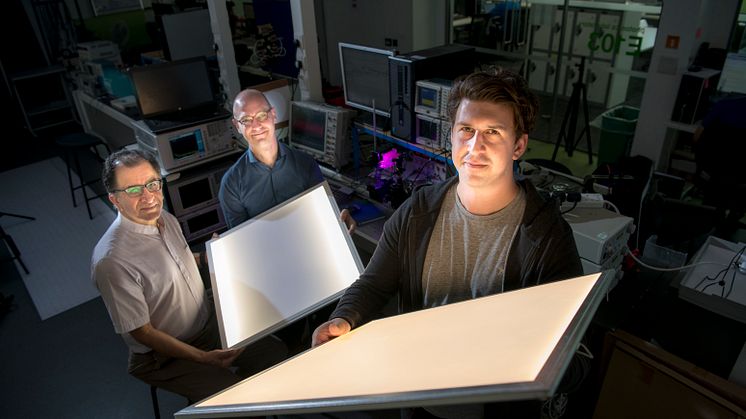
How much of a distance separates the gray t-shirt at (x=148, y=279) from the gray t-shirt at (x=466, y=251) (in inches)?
45.2

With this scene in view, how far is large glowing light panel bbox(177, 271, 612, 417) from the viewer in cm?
52

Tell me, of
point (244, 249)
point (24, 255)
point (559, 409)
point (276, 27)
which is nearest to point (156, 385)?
point (244, 249)

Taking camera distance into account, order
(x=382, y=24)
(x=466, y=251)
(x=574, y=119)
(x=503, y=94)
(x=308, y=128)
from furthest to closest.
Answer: (x=382, y=24), (x=574, y=119), (x=308, y=128), (x=466, y=251), (x=503, y=94)

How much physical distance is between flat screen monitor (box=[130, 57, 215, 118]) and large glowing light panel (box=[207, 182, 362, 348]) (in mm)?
2059

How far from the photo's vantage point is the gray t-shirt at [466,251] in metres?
1.11

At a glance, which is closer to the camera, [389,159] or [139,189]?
[139,189]

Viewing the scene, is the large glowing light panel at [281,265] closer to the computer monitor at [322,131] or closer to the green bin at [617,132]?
the computer monitor at [322,131]

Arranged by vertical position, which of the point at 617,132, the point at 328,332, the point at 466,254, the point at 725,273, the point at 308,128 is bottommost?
the point at 617,132

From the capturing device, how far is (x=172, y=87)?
352 centimetres

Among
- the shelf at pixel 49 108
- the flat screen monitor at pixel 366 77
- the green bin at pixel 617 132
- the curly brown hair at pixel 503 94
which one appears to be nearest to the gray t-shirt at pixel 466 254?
the curly brown hair at pixel 503 94

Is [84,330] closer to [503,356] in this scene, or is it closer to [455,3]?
[503,356]

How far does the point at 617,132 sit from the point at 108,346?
493 cm

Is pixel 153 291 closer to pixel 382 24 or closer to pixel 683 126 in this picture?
pixel 683 126

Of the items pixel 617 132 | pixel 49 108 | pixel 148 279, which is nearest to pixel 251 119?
pixel 148 279
